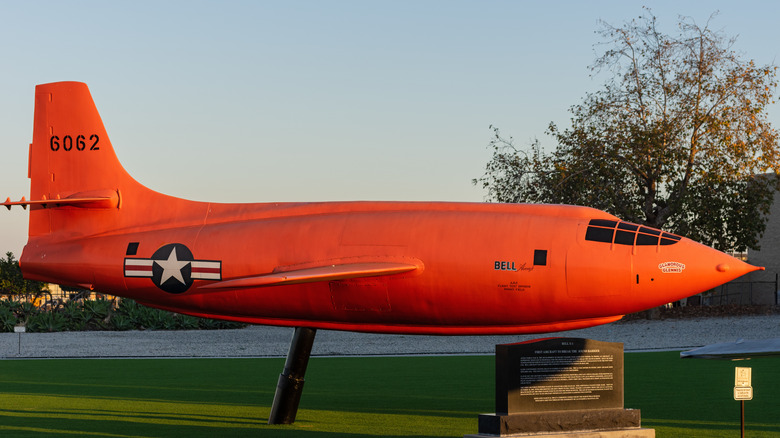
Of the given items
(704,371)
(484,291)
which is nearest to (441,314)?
(484,291)

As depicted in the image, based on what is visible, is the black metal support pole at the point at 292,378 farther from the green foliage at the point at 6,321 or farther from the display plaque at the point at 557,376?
the green foliage at the point at 6,321

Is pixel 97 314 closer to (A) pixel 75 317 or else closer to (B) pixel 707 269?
(A) pixel 75 317

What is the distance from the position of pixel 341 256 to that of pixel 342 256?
1 cm

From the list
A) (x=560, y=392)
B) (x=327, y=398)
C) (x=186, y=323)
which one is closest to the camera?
(x=560, y=392)

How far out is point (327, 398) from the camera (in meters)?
19.9

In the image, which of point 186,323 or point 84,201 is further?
point 186,323

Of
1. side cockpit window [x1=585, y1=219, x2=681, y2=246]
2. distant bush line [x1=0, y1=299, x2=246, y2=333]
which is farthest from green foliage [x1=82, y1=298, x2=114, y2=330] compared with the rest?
side cockpit window [x1=585, y1=219, x2=681, y2=246]

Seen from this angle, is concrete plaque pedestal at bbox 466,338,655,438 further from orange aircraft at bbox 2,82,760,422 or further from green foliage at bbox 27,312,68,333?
green foliage at bbox 27,312,68,333

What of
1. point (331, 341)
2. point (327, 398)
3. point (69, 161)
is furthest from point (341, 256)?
point (331, 341)

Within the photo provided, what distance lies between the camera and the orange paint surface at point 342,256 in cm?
A: 1154

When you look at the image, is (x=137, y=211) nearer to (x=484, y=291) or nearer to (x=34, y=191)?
(x=34, y=191)

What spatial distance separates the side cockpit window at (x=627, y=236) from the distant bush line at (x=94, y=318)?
114 feet

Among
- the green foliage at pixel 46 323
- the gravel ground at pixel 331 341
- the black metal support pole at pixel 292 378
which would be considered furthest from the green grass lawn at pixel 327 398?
the green foliage at pixel 46 323

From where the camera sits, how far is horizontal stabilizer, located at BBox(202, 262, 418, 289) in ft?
37.6
